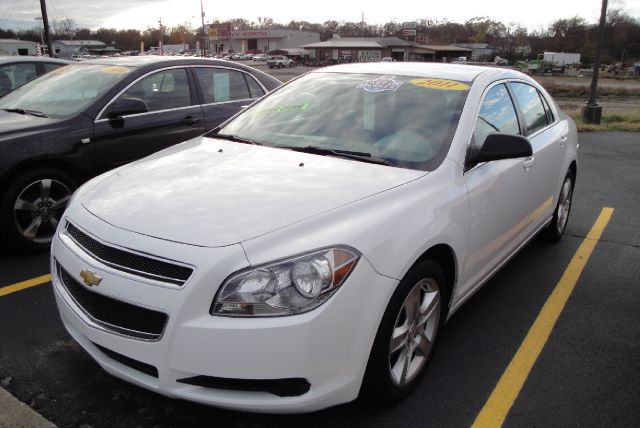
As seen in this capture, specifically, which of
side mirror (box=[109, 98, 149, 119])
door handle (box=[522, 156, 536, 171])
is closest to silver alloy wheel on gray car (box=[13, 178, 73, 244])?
side mirror (box=[109, 98, 149, 119])

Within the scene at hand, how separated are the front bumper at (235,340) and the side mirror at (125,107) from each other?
10.0ft

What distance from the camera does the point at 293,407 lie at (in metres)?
2.08

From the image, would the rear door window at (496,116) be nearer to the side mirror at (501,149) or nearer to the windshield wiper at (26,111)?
the side mirror at (501,149)

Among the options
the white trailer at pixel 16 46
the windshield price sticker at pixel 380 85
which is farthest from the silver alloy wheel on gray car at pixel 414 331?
the white trailer at pixel 16 46

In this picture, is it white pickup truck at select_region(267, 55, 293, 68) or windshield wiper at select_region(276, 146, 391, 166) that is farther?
white pickup truck at select_region(267, 55, 293, 68)

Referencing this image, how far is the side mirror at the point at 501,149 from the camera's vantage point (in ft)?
9.79

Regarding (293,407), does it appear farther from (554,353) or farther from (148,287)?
(554,353)

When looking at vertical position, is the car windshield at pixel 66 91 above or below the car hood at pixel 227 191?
above

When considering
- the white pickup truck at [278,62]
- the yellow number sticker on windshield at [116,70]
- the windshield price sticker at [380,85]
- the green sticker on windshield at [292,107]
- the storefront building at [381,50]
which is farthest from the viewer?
the storefront building at [381,50]

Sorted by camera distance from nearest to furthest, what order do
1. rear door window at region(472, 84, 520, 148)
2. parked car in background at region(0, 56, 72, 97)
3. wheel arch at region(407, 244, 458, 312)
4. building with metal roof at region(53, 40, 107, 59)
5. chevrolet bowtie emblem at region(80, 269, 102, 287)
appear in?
chevrolet bowtie emblem at region(80, 269, 102, 287), wheel arch at region(407, 244, 458, 312), rear door window at region(472, 84, 520, 148), parked car in background at region(0, 56, 72, 97), building with metal roof at region(53, 40, 107, 59)

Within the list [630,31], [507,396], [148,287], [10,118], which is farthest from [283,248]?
[630,31]

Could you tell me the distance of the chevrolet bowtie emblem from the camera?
2.22m

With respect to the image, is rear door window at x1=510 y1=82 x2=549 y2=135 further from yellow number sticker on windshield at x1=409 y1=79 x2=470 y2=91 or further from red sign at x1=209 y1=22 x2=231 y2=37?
red sign at x1=209 y1=22 x2=231 y2=37

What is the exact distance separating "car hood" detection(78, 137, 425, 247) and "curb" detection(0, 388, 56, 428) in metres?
0.94
